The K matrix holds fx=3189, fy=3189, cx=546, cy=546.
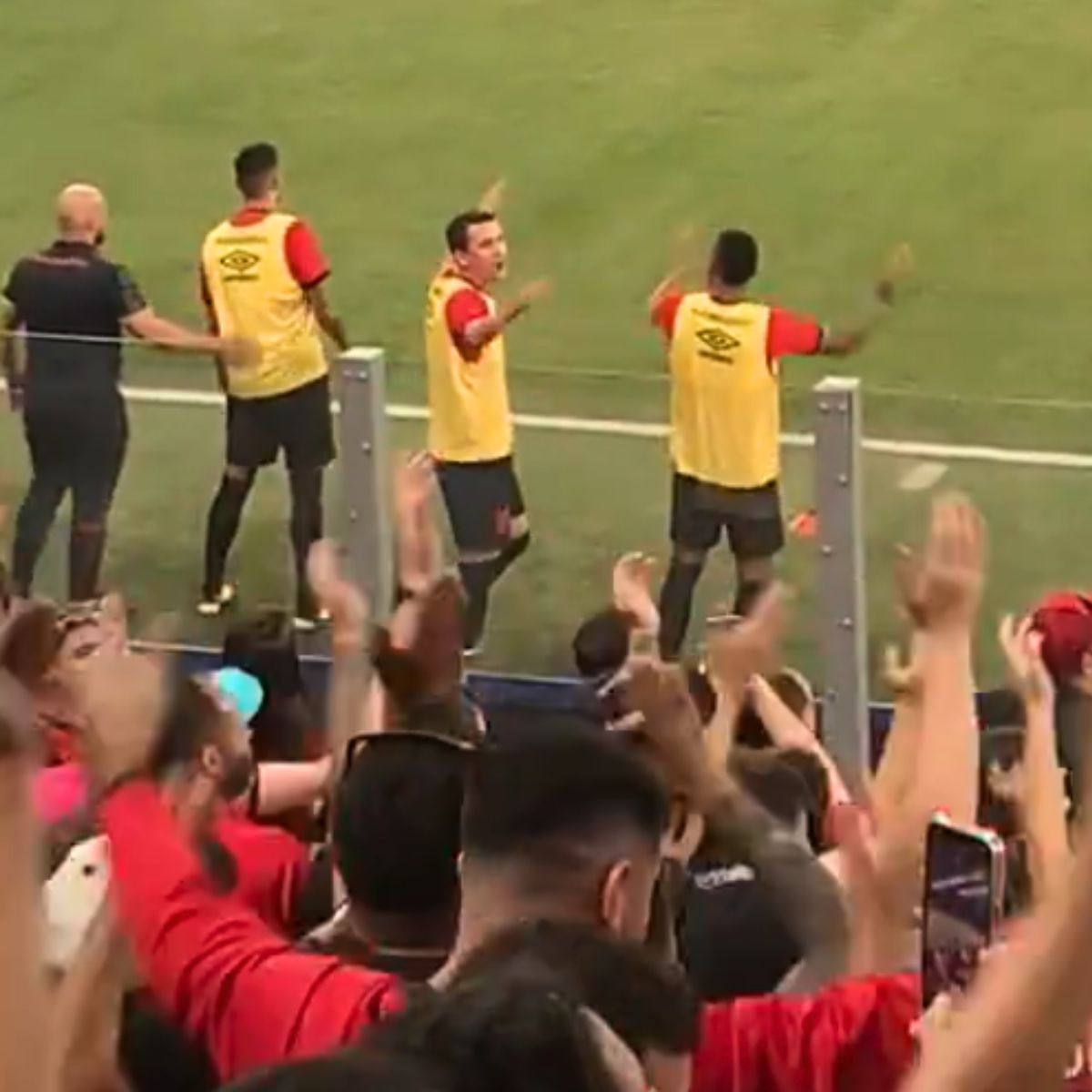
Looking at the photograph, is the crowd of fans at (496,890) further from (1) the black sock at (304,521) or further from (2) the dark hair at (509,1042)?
(1) the black sock at (304,521)

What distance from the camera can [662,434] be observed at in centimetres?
976

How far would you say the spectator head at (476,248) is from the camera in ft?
33.4

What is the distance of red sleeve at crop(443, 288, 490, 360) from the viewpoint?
1004 centimetres

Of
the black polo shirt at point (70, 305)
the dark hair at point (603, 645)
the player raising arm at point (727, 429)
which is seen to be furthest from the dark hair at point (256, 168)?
the dark hair at point (603, 645)

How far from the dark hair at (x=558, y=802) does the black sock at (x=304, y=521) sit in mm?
6332

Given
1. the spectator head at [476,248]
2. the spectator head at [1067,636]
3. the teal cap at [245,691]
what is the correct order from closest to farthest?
1. the teal cap at [245,691]
2. the spectator head at [1067,636]
3. the spectator head at [476,248]

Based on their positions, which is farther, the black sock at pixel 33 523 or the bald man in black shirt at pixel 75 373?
the black sock at pixel 33 523

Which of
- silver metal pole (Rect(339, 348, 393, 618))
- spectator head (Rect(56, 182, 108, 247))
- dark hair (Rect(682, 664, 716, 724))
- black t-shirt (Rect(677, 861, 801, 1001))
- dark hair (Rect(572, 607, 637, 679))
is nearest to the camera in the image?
black t-shirt (Rect(677, 861, 801, 1001))

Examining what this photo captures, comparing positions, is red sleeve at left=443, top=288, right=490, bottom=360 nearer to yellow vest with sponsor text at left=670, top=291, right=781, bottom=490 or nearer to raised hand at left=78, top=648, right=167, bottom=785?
yellow vest with sponsor text at left=670, top=291, right=781, bottom=490

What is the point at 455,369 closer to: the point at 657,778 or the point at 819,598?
the point at 819,598

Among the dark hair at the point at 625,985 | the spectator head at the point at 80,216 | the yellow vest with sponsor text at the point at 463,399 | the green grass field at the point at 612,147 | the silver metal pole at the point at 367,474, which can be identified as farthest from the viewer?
the green grass field at the point at 612,147

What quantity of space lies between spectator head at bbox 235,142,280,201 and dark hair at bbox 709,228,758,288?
1715mm

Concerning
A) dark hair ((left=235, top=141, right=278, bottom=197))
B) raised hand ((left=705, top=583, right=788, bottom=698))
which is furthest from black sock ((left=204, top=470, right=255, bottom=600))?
raised hand ((left=705, top=583, right=788, bottom=698))

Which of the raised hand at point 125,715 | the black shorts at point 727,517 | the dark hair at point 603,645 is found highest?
the raised hand at point 125,715
